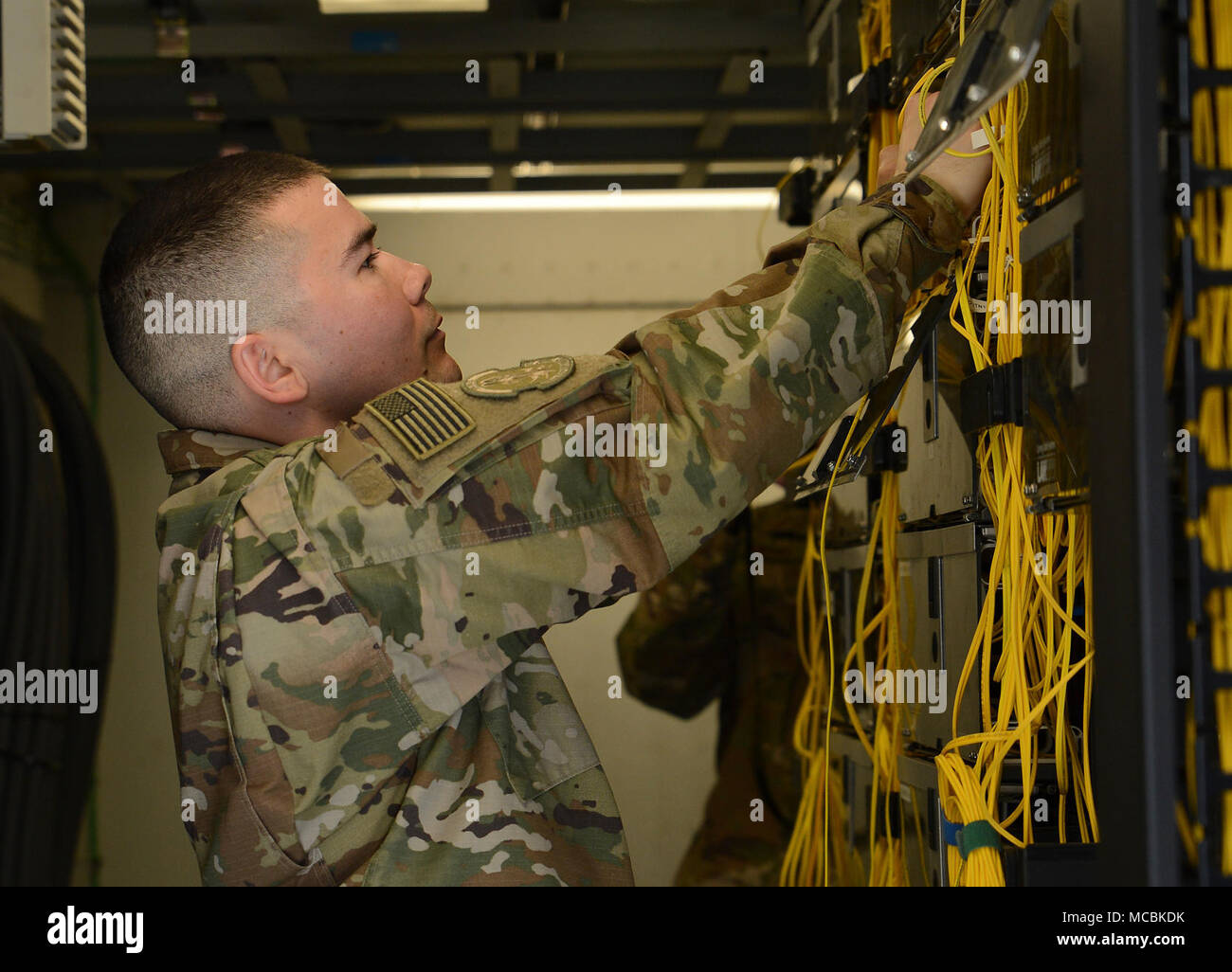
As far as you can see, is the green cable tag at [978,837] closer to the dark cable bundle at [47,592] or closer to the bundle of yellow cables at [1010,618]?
the bundle of yellow cables at [1010,618]

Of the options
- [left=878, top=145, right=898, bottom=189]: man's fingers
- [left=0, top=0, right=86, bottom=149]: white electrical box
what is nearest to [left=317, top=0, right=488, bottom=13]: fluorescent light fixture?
[left=0, top=0, right=86, bottom=149]: white electrical box

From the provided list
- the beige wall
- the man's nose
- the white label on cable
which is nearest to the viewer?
the white label on cable

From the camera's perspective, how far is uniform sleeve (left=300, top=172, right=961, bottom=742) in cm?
101

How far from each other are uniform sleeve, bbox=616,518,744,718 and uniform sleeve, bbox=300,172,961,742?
112 centimetres

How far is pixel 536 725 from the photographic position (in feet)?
3.83

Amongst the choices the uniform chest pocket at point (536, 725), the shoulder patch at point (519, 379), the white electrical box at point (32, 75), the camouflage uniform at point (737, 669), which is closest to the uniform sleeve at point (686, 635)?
the camouflage uniform at point (737, 669)

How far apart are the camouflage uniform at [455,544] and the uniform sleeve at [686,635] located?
3.49 ft

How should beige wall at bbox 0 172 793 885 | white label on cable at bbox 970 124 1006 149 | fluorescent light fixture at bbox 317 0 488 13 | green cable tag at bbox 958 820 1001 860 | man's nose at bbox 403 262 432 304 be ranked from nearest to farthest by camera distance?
green cable tag at bbox 958 820 1001 860, white label on cable at bbox 970 124 1006 149, man's nose at bbox 403 262 432 304, fluorescent light fixture at bbox 317 0 488 13, beige wall at bbox 0 172 793 885

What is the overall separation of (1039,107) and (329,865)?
940mm

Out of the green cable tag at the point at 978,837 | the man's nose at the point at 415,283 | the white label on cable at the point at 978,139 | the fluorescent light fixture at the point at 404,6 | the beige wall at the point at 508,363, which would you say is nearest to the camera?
the green cable tag at the point at 978,837

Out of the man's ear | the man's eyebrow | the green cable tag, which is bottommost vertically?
the green cable tag

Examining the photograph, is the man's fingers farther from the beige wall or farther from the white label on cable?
the beige wall

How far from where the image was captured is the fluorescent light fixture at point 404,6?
73.2 inches

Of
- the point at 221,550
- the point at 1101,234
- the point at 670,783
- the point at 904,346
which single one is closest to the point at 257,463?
the point at 221,550
